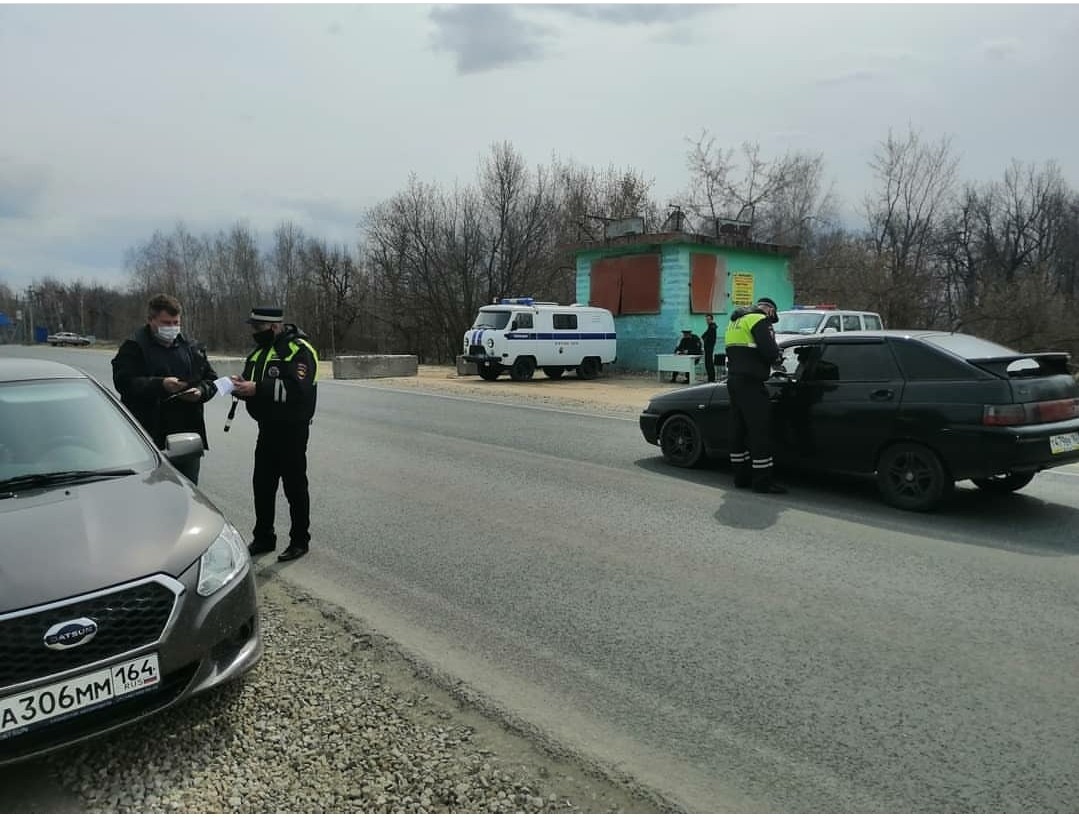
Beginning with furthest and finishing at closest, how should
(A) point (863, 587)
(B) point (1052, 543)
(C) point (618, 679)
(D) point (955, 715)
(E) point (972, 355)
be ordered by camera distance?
(E) point (972, 355), (B) point (1052, 543), (A) point (863, 587), (C) point (618, 679), (D) point (955, 715)

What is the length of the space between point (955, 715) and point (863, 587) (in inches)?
63.6

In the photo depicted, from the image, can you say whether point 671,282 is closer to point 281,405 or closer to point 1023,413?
point 1023,413

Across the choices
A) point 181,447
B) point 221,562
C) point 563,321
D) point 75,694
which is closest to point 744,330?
point 181,447

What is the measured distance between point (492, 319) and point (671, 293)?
568 cm

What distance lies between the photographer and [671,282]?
24.3 m

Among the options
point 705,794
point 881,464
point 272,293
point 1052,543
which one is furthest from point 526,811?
point 272,293

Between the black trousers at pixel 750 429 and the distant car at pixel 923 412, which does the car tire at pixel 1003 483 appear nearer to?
the distant car at pixel 923 412

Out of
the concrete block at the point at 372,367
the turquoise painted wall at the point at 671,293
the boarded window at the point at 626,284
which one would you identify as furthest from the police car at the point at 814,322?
the concrete block at the point at 372,367

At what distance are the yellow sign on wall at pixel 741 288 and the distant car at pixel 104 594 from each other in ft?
75.8

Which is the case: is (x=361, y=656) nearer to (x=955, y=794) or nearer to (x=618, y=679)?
(x=618, y=679)

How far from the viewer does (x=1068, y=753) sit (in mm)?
3014

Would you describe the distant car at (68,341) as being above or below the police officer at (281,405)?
below

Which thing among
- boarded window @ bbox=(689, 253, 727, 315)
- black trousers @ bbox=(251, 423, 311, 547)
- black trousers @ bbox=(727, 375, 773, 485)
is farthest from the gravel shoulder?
boarded window @ bbox=(689, 253, 727, 315)

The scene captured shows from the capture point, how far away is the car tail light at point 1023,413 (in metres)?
6.43
